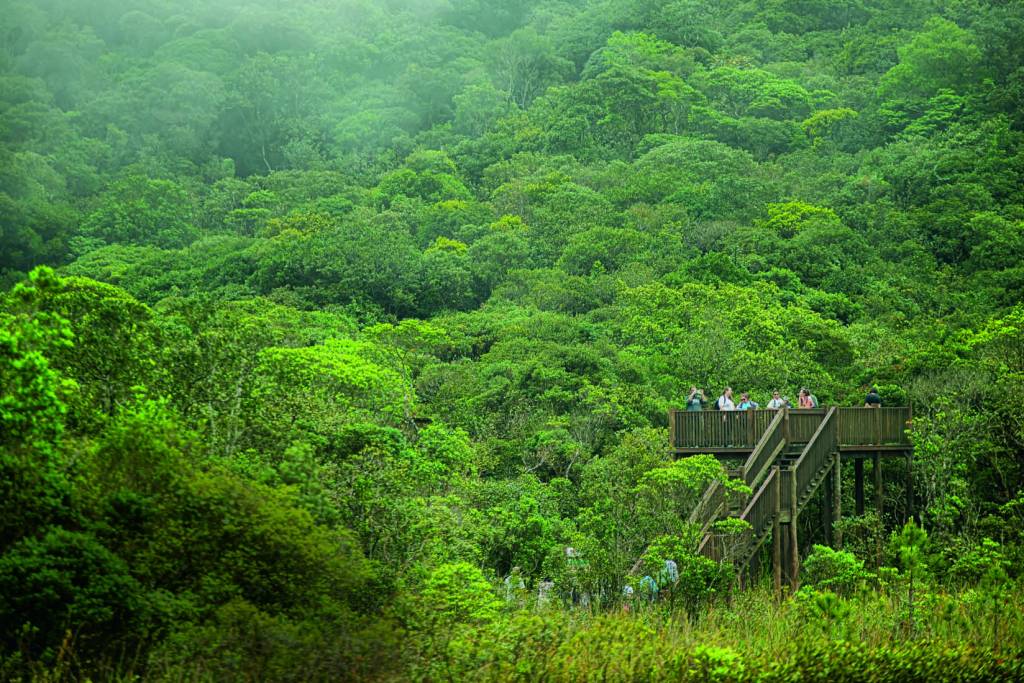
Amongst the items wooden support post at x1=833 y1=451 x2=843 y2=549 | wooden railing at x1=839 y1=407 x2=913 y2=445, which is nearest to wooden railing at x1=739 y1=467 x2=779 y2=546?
wooden support post at x1=833 y1=451 x2=843 y2=549

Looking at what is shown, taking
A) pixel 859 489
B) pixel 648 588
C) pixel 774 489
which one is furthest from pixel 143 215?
pixel 648 588

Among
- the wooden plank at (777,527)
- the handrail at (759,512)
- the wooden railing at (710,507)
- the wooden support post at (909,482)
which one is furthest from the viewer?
the wooden support post at (909,482)

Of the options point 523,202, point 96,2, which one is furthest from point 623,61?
point 96,2

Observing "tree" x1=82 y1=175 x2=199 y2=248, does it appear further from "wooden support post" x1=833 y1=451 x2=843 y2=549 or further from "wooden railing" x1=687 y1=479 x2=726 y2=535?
"wooden railing" x1=687 y1=479 x2=726 y2=535

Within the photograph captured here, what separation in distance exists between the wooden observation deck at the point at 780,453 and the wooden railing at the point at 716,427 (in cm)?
2

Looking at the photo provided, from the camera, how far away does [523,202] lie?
219ft

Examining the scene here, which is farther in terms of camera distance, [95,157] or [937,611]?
[95,157]

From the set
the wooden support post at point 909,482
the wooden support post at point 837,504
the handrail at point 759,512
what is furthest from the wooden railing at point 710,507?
the wooden support post at point 909,482

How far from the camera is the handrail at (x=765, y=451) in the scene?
63.9 feet

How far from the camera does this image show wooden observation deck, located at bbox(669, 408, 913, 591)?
18.8 m

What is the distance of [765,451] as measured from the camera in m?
20.0

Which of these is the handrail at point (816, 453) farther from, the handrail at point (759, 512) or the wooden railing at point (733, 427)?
the handrail at point (759, 512)

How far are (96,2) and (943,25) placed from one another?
Result: 248 feet

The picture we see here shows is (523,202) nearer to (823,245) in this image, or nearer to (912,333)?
(823,245)
